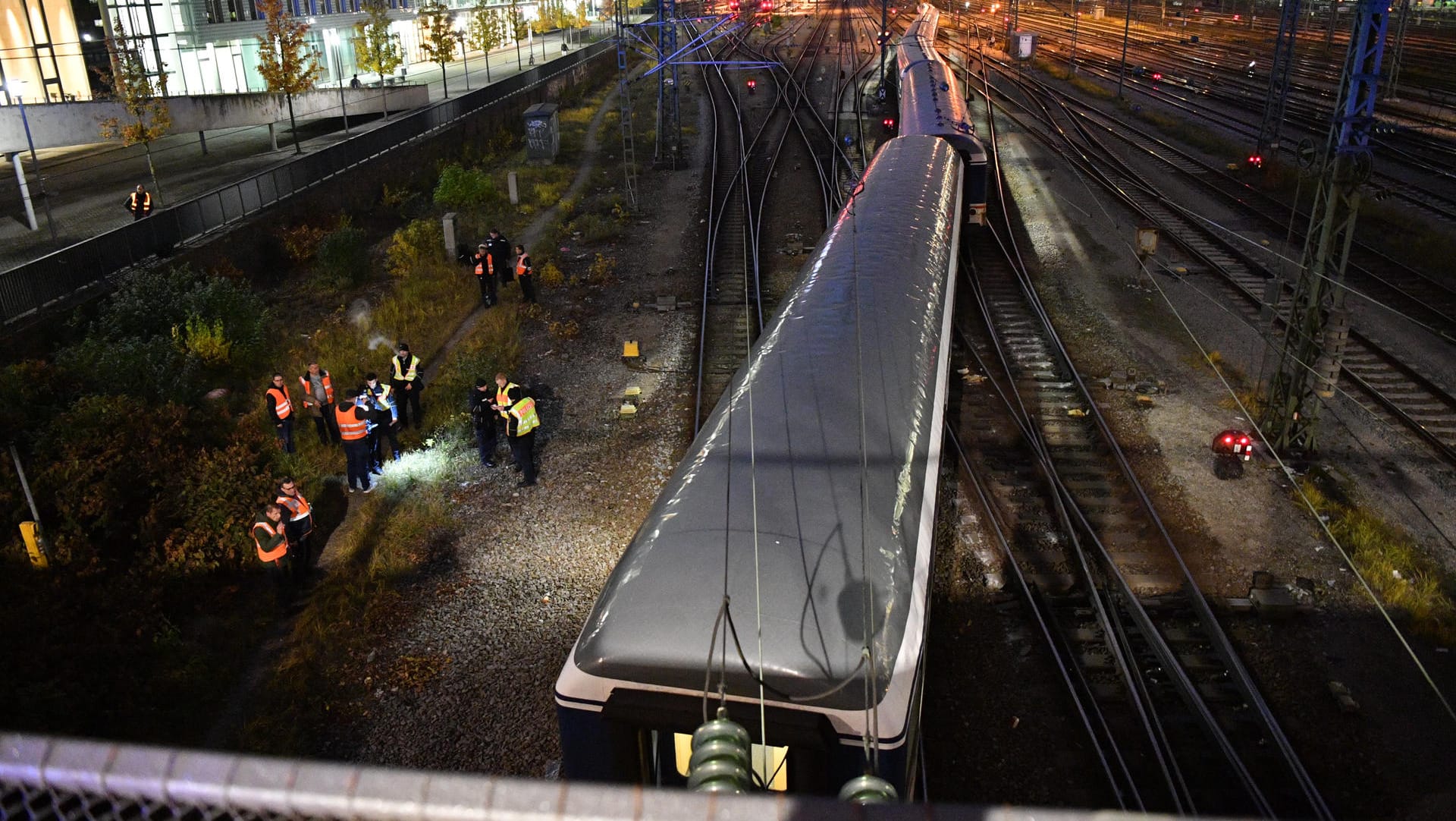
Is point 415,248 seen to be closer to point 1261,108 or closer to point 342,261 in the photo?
point 342,261

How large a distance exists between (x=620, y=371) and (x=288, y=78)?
17227mm

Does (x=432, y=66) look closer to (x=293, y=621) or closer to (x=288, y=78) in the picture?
(x=288, y=78)

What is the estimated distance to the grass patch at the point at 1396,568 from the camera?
848cm

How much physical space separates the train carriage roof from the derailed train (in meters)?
0.01

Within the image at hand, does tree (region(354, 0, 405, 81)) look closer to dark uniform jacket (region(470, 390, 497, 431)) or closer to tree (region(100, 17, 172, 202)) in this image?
tree (region(100, 17, 172, 202))

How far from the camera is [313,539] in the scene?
10.5m

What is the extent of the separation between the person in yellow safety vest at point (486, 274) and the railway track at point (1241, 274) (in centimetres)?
1268

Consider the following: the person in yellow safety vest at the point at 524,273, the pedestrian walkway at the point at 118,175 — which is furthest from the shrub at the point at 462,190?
the person in yellow safety vest at the point at 524,273

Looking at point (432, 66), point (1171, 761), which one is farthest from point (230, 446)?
point (432, 66)

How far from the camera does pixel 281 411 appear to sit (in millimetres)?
11375

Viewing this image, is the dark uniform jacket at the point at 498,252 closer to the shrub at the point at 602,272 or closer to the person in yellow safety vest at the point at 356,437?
the shrub at the point at 602,272

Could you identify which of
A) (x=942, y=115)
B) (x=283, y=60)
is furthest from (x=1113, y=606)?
(x=283, y=60)

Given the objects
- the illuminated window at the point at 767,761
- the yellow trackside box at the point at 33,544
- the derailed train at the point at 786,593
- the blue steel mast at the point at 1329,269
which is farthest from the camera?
the blue steel mast at the point at 1329,269

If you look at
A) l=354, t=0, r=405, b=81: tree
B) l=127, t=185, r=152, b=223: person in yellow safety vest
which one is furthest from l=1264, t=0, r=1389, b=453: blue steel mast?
l=354, t=0, r=405, b=81: tree
